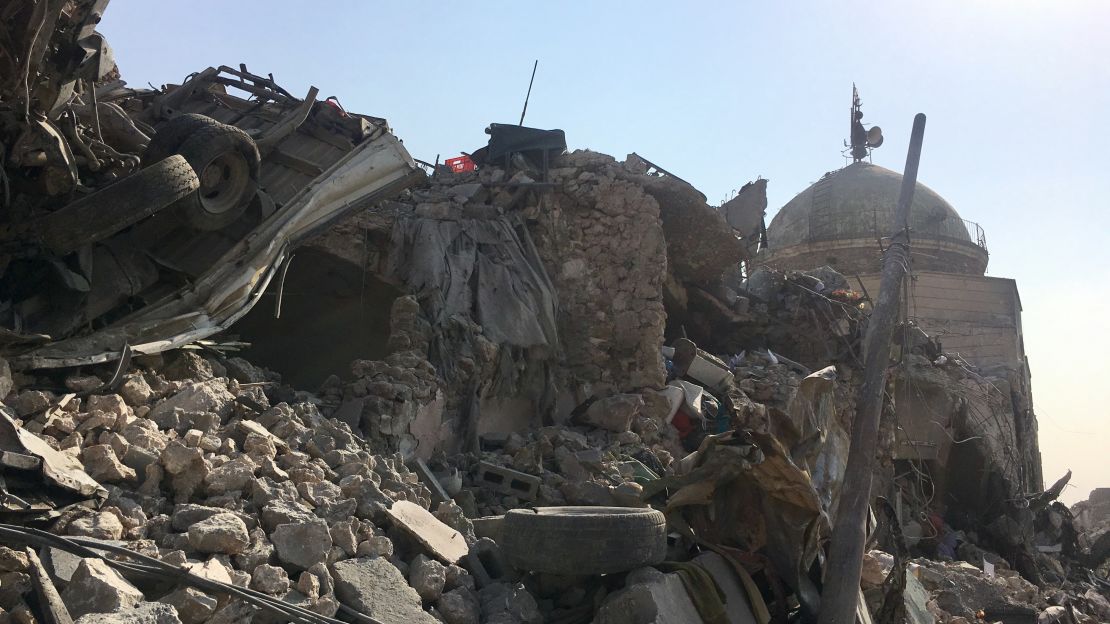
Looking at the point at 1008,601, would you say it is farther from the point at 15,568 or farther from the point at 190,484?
the point at 15,568

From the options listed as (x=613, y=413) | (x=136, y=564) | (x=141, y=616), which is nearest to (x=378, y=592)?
(x=136, y=564)

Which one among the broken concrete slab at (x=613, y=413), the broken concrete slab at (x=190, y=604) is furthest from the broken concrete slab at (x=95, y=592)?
the broken concrete slab at (x=613, y=413)

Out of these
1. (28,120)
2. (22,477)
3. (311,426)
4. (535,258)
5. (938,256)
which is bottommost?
(22,477)

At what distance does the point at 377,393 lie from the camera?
6.49 metres

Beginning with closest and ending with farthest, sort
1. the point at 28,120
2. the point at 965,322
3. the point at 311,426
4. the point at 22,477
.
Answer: the point at 22,477 < the point at 28,120 < the point at 311,426 < the point at 965,322

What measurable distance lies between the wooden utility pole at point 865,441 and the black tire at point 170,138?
477cm

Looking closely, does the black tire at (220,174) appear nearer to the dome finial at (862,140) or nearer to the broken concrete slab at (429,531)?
the broken concrete slab at (429,531)

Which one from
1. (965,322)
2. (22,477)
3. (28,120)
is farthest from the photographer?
(965,322)

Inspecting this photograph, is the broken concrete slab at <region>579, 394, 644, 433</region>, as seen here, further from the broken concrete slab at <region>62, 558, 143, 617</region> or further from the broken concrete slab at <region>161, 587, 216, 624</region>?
the broken concrete slab at <region>62, 558, 143, 617</region>

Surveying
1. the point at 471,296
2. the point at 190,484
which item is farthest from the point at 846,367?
the point at 190,484

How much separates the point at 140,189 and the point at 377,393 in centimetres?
210

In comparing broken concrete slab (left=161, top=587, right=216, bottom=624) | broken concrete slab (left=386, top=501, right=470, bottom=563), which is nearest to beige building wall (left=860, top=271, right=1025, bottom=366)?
broken concrete slab (left=386, top=501, right=470, bottom=563)

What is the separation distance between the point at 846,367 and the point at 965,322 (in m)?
9.10

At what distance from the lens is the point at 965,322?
19750mm
